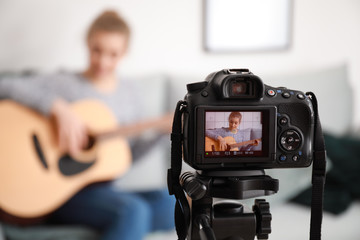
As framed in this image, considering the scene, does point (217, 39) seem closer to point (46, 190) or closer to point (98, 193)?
point (98, 193)

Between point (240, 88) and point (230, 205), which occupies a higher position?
point (240, 88)

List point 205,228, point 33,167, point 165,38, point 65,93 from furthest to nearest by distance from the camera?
1. point 165,38
2. point 65,93
3. point 33,167
4. point 205,228

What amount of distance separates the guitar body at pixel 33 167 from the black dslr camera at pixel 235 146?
3.31 feet

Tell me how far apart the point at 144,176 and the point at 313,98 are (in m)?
1.15

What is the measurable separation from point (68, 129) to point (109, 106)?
211 mm

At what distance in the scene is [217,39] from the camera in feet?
6.61

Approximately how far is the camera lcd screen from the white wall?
3.92 feet

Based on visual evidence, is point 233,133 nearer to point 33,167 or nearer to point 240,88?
point 240,88

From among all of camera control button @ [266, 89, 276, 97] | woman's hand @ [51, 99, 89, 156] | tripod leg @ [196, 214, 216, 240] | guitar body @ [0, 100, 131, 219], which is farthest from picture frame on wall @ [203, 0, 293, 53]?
tripod leg @ [196, 214, 216, 240]

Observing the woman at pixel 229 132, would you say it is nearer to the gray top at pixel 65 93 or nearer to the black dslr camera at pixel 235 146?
the black dslr camera at pixel 235 146

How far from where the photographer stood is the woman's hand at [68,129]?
1.71 m

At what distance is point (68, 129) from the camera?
1.71 meters

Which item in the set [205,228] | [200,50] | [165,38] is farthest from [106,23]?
[205,228]

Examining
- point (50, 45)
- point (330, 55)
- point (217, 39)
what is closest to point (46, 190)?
point (50, 45)
